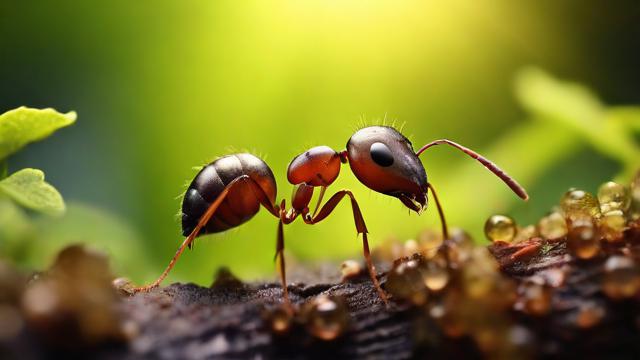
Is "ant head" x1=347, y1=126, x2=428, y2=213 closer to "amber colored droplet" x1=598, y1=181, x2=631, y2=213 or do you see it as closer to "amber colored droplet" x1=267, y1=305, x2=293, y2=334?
"amber colored droplet" x1=598, y1=181, x2=631, y2=213

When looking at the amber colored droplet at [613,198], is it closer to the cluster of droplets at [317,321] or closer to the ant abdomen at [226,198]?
the cluster of droplets at [317,321]

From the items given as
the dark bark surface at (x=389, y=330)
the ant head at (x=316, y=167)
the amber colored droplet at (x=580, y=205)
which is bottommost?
the dark bark surface at (x=389, y=330)

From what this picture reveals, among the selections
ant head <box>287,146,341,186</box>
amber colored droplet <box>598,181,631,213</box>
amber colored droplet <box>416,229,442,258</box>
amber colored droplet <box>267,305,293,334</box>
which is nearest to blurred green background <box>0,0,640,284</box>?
ant head <box>287,146,341,186</box>

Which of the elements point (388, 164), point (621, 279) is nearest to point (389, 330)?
point (621, 279)

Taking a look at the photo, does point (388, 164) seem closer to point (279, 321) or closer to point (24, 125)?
point (279, 321)

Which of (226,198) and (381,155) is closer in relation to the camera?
(381,155)

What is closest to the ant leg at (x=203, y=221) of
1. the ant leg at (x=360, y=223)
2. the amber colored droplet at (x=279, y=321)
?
the ant leg at (x=360, y=223)
